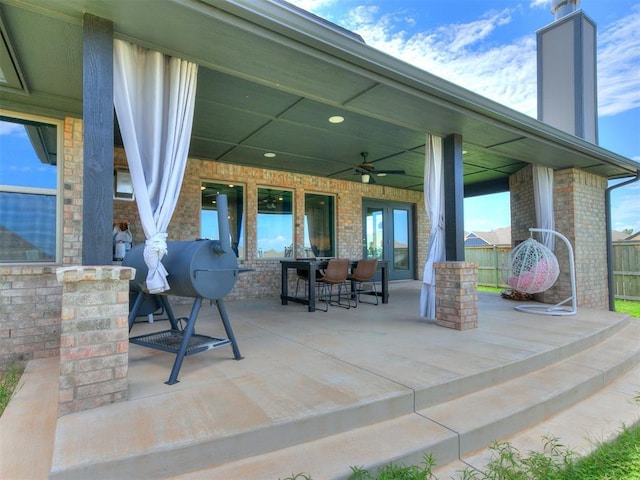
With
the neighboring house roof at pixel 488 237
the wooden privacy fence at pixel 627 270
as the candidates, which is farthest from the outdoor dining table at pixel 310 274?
the neighboring house roof at pixel 488 237

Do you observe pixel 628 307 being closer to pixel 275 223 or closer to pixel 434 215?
pixel 434 215

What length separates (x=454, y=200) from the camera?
435cm

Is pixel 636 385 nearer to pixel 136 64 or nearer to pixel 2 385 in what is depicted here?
pixel 136 64

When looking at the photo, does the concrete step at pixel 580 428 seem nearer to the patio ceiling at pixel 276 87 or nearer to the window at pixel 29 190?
the patio ceiling at pixel 276 87

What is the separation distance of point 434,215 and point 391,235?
4.47 meters

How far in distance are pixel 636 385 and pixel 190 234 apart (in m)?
6.00

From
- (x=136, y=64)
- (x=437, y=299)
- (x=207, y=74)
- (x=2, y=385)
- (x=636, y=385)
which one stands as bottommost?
(x=636, y=385)

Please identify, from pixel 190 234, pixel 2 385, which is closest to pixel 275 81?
pixel 2 385

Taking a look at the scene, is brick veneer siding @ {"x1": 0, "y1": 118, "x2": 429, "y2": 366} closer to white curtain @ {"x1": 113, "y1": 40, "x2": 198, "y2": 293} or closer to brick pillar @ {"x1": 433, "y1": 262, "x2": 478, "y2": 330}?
white curtain @ {"x1": 113, "y1": 40, "x2": 198, "y2": 293}

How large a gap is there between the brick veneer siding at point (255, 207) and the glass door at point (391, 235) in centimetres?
26

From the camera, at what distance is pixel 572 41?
788 cm

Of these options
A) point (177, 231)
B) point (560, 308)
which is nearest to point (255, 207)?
point (177, 231)

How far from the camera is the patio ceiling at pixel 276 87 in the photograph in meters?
2.30

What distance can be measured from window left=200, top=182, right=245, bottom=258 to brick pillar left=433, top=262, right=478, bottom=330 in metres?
3.79
